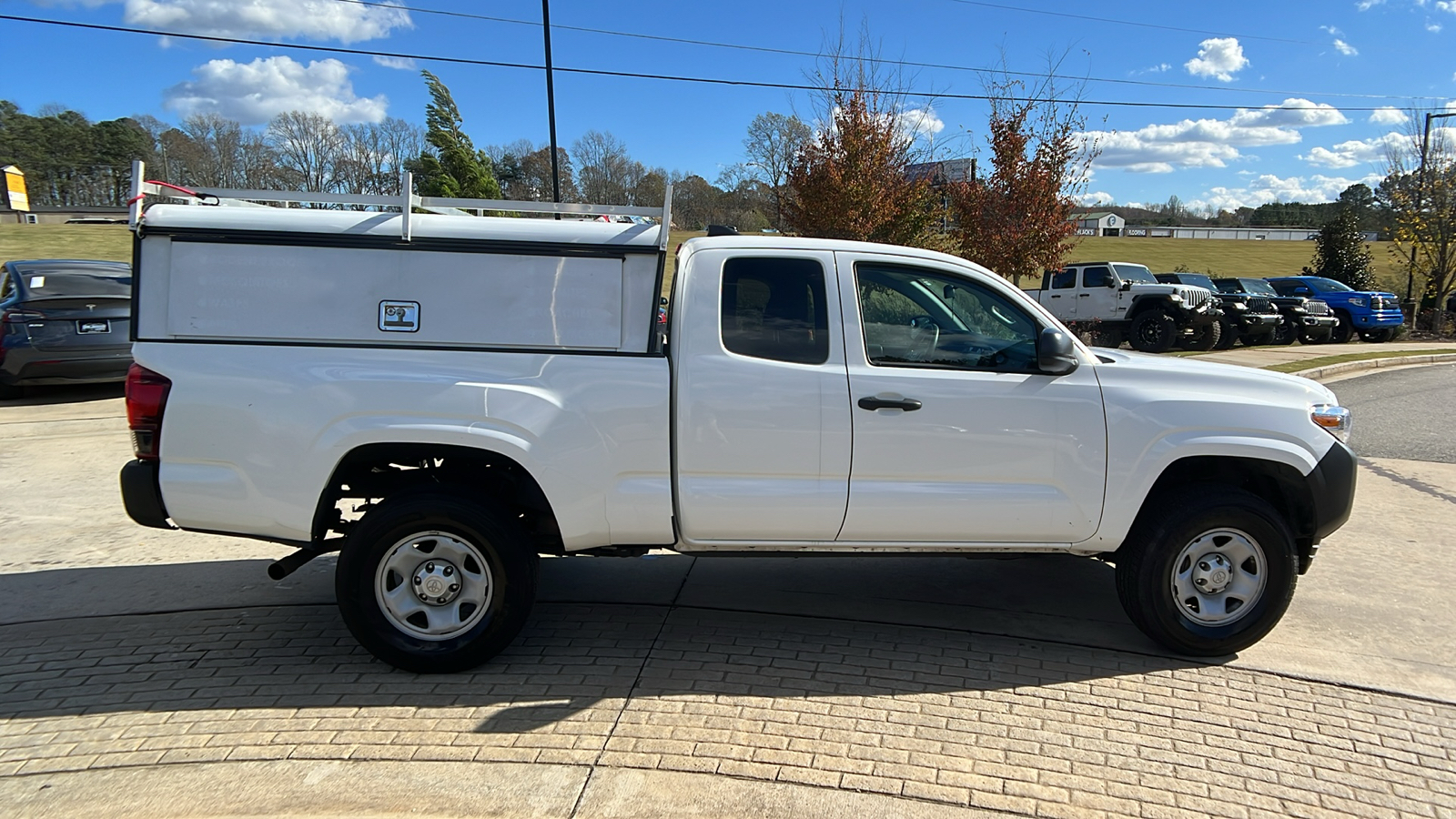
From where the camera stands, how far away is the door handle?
3.98 metres

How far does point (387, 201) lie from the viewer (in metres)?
4.08

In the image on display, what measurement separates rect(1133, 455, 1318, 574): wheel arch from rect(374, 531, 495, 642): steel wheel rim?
3.11 m

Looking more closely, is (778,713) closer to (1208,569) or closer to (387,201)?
(1208,569)

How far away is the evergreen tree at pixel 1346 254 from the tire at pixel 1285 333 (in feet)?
38.8

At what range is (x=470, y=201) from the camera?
4395 mm

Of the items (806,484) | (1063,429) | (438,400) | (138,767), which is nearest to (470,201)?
(438,400)

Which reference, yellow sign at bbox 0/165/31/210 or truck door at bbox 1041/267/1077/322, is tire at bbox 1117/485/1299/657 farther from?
yellow sign at bbox 0/165/31/210

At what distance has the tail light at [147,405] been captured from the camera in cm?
377

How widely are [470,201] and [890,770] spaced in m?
3.19

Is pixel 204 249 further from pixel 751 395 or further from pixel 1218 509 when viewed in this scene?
pixel 1218 509

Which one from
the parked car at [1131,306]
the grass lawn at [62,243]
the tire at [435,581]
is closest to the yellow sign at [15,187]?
the grass lawn at [62,243]

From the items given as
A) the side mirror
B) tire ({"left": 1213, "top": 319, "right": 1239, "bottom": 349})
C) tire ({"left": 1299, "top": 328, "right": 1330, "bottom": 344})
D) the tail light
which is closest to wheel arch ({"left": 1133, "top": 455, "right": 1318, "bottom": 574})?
the side mirror

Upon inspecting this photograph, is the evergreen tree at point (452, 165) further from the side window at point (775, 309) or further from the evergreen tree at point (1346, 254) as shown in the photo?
the evergreen tree at point (1346, 254)

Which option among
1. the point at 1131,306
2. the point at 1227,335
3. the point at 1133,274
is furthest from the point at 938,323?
the point at 1227,335
